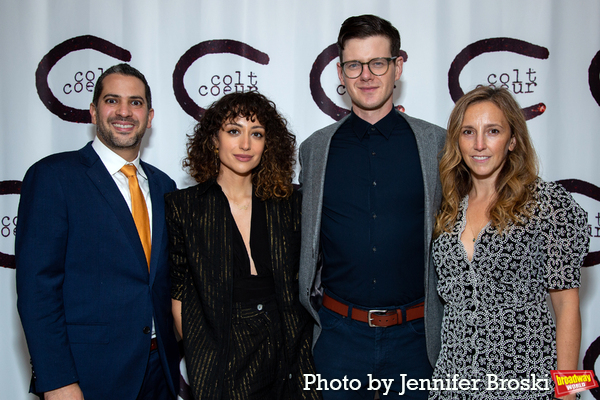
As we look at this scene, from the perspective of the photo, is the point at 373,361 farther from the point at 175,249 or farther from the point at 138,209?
the point at 138,209

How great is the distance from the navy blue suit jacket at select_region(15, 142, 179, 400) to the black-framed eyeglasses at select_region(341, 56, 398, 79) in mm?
1133

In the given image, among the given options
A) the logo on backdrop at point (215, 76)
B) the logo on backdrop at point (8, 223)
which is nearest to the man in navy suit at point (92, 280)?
the logo on backdrop at point (215, 76)

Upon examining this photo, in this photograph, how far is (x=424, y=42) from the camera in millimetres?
2480

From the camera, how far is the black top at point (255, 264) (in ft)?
5.33

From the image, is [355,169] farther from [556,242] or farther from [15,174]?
[15,174]

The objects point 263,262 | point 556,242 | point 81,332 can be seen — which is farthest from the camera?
point 263,262

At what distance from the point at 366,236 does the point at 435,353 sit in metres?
0.56

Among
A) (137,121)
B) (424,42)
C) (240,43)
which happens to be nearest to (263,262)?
(137,121)

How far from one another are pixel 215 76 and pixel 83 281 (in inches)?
58.3

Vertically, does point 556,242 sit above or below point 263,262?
above

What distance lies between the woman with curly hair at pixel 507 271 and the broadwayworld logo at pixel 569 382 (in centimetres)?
2

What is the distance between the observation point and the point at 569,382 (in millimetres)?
1407

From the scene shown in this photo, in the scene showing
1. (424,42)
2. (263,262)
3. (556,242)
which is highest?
(424,42)

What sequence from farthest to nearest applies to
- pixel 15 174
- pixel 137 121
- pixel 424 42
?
pixel 15 174
pixel 424 42
pixel 137 121
